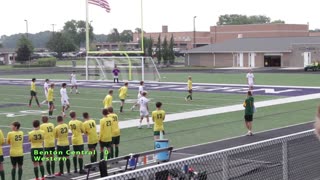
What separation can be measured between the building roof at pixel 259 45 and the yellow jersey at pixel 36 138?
209 feet

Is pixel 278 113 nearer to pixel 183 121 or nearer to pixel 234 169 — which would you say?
pixel 183 121

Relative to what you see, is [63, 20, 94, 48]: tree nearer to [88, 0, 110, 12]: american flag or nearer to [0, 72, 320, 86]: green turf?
[0, 72, 320, 86]: green turf

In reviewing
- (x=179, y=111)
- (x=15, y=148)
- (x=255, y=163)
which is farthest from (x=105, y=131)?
(x=179, y=111)

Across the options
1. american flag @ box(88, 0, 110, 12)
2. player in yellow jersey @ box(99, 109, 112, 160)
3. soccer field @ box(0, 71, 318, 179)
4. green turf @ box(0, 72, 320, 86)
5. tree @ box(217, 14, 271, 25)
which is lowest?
soccer field @ box(0, 71, 318, 179)

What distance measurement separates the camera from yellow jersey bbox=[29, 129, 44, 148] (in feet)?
40.2

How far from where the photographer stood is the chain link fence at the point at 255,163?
19.2 feet

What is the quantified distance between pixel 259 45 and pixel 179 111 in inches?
2149

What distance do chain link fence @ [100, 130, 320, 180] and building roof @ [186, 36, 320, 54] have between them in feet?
219

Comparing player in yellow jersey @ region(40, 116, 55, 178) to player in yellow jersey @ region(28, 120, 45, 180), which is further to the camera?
player in yellow jersey @ region(40, 116, 55, 178)

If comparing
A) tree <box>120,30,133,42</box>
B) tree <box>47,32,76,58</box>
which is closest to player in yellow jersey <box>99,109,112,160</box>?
tree <box>47,32,76,58</box>

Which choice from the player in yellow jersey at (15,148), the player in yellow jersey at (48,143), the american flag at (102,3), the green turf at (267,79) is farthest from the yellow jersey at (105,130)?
the american flag at (102,3)

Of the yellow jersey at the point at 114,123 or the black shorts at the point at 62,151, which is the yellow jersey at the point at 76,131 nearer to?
the black shorts at the point at 62,151

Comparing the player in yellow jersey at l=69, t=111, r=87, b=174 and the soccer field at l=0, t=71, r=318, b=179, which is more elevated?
the player in yellow jersey at l=69, t=111, r=87, b=174

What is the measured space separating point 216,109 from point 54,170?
14194 mm
